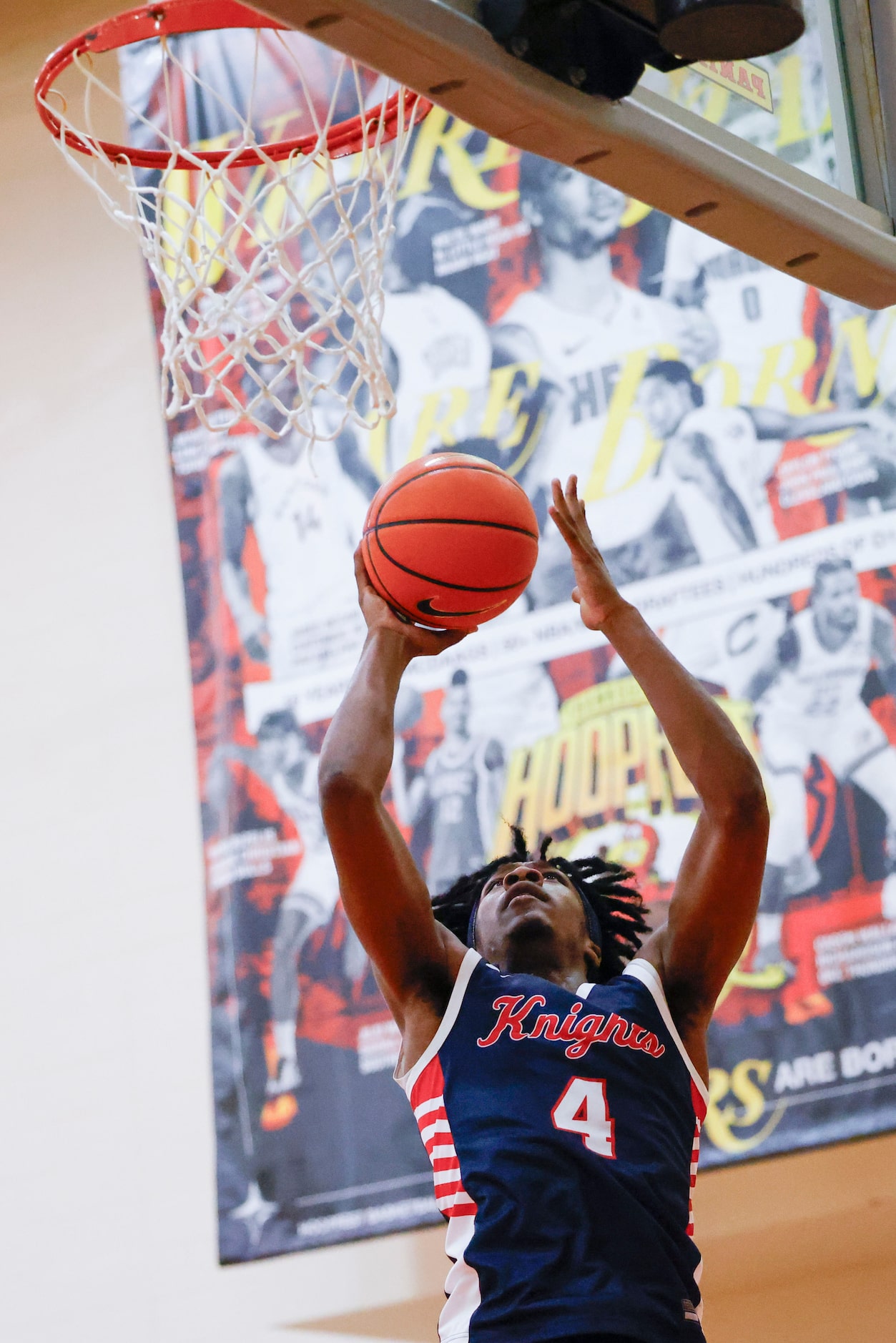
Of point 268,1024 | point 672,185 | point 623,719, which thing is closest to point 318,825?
point 268,1024

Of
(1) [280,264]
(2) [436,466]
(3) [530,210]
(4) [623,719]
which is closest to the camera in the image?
(2) [436,466]

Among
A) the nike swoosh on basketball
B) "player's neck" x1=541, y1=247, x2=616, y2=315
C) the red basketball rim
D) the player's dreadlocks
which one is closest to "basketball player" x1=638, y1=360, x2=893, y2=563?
"player's neck" x1=541, y1=247, x2=616, y2=315

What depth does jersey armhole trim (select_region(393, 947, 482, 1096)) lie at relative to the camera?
10.2ft

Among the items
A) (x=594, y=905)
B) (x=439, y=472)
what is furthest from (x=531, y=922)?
(x=439, y=472)

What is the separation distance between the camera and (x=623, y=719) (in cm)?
515

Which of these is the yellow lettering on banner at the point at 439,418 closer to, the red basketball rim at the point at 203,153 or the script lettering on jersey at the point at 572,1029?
the red basketball rim at the point at 203,153

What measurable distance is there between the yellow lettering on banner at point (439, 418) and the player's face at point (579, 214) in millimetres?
585

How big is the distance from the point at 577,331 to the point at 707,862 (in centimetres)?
264

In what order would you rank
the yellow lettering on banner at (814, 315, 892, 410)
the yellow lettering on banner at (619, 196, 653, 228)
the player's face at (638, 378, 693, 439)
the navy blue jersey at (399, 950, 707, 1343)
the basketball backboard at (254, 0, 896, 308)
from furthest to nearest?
the yellow lettering on banner at (619, 196, 653, 228), the player's face at (638, 378, 693, 439), the yellow lettering on banner at (814, 315, 892, 410), the navy blue jersey at (399, 950, 707, 1343), the basketball backboard at (254, 0, 896, 308)

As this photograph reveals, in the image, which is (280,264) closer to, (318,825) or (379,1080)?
(318,825)

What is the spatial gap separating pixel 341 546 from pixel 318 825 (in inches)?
36.8

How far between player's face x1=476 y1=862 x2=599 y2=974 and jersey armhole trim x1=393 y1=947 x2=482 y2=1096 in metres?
0.26

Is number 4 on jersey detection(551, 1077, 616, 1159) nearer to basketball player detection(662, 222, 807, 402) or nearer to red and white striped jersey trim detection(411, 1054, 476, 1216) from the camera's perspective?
red and white striped jersey trim detection(411, 1054, 476, 1216)

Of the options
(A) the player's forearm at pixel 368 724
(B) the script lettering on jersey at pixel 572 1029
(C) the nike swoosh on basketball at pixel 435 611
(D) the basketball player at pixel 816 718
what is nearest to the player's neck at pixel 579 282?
(D) the basketball player at pixel 816 718
